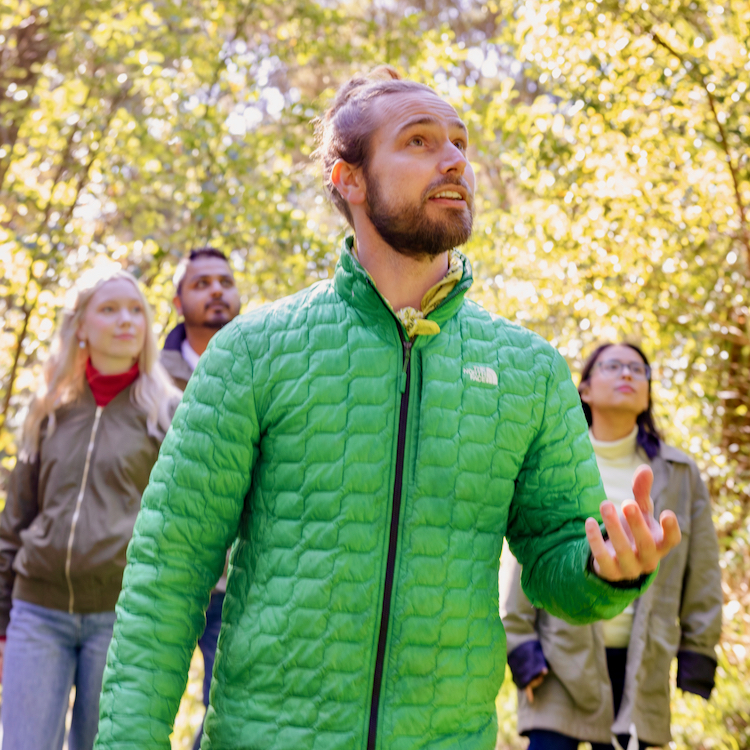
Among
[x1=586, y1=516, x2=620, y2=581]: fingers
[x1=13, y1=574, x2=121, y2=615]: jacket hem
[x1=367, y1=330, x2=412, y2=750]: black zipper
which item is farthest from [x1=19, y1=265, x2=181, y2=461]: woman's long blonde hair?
[x1=586, y1=516, x2=620, y2=581]: fingers

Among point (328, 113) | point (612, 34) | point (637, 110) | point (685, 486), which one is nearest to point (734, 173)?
point (637, 110)

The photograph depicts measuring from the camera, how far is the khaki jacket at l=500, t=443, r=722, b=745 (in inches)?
135

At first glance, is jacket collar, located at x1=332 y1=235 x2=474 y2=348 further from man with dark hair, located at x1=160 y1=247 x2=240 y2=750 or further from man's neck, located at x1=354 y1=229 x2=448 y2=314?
man with dark hair, located at x1=160 y1=247 x2=240 y2=750

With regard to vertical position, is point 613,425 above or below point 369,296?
above

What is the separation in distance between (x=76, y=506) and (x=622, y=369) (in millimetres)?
2427

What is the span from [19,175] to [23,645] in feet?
14.4

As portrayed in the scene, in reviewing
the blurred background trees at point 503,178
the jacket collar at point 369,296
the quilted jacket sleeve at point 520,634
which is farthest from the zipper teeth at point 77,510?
the blurred background trees at point 503,178

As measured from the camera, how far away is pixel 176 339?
15.1 feet

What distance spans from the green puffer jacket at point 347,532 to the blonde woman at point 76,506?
1563mm

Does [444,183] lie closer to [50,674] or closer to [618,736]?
[50,674]

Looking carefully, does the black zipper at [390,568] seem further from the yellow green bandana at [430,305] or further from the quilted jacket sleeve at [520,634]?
the quilted jacket sleeve at [520,634]

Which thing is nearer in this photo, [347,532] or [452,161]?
[347,532]

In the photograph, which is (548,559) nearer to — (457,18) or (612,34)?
(612,34)

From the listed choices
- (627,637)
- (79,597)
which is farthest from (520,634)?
(79,597)
